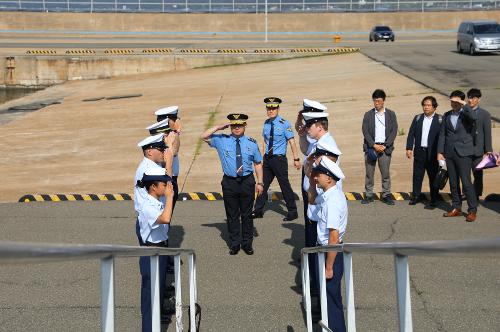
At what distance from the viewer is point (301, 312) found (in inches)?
303

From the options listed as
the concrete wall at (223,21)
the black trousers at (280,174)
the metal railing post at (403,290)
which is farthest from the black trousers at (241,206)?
the concrete wall at (223,21)

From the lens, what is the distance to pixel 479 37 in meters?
38.1

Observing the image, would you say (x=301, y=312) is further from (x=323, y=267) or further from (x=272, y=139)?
(x=272, y=139)

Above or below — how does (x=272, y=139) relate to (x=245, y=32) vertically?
below

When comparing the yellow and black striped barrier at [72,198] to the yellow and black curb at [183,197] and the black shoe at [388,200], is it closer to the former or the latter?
the yellow and black curb at [183,197]

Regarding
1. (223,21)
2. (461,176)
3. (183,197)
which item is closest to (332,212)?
(461,176)

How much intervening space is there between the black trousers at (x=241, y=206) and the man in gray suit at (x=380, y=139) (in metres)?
2.97

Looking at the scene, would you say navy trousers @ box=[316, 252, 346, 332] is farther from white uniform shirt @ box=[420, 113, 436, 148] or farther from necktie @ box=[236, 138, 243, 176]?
white uniform shirt @ box=[420, 113, 436, 148]

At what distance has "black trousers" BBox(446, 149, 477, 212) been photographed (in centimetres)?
1098

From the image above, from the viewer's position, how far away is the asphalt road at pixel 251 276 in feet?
23.9

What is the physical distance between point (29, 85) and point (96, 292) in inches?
1294

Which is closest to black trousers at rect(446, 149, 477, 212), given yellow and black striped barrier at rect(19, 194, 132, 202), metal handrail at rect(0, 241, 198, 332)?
yellow and black striped barrier at rect(19, 194, 132, 202)

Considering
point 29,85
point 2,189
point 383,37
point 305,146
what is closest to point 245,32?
point 383,37

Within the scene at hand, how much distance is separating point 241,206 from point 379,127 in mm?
3260
